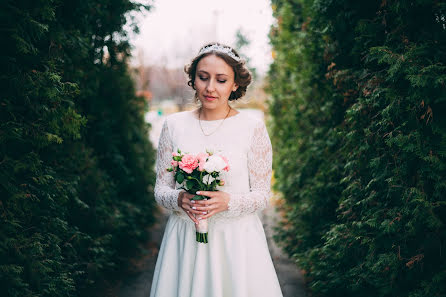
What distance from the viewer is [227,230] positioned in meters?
2.40

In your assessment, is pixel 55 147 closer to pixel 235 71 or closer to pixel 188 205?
pixel 188 205

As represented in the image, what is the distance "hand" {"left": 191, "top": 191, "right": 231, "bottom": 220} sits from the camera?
2.15 metres

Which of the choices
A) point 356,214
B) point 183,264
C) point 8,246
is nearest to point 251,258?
point 183,264

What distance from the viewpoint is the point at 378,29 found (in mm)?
2938

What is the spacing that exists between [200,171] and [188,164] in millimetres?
88

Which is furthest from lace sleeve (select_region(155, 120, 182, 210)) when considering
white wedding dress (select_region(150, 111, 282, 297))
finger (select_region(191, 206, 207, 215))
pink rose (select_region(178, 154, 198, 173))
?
pink rose (select_region(178, 154, 198, 173))

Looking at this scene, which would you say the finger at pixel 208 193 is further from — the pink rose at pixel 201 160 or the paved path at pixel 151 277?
the paved path at pixel 151 277

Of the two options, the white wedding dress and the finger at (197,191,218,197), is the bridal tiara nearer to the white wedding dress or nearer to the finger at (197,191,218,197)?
the white wedding dress

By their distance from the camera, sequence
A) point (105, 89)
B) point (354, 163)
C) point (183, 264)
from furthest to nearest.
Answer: point (105, 89)
point (354, 163)
point (183, 264)

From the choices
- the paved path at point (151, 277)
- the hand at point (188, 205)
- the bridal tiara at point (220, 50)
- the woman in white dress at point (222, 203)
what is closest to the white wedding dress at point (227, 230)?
the woman in white dress at point (222, 203)

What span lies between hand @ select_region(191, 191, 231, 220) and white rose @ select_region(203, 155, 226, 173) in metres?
0.17

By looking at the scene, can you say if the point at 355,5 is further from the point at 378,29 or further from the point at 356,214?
the point at 356,214

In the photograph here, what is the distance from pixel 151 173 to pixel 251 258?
14.4ft

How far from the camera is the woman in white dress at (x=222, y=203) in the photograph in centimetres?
232
